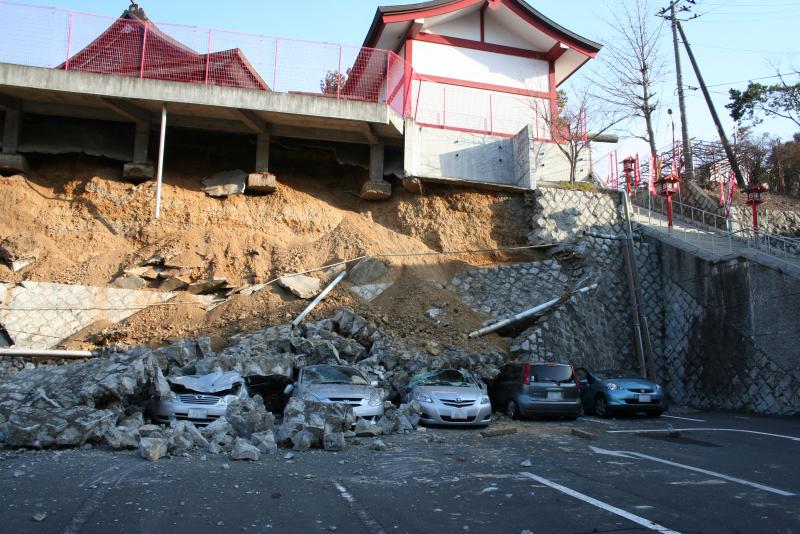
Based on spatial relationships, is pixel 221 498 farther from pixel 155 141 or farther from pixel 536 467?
pixel 155 141

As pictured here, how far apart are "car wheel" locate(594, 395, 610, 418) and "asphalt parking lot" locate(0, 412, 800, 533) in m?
4.57

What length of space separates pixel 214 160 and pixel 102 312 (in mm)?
7466

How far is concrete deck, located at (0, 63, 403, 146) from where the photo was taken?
18.0 metres

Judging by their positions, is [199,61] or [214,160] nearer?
[199,61]

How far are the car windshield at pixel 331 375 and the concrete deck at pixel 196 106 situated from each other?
9.26 meters

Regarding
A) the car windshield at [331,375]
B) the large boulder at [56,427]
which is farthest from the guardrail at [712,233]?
the large boulder at [56,427]

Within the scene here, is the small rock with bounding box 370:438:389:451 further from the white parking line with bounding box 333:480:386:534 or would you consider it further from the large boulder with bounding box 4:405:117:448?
the large boulder with bounding box 4:405:117:448

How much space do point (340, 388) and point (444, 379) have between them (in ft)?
8.69

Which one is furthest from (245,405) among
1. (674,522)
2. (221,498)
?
(674,522)

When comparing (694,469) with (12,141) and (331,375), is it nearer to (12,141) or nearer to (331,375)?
(331,375)

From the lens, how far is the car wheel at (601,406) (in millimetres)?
14656

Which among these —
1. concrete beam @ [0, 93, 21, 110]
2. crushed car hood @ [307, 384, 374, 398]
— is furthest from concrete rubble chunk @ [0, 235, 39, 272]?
crushed car hood @ [307, 384, 374, 398]

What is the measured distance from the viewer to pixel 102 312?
17.0 m

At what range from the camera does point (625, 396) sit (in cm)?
1452
